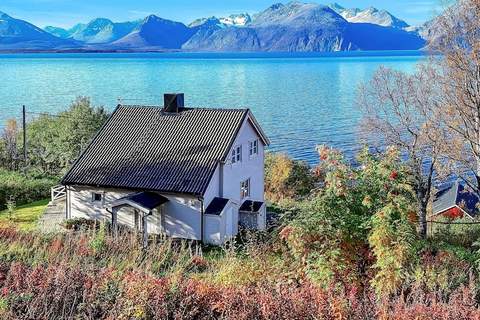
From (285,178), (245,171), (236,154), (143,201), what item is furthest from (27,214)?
(285,178)

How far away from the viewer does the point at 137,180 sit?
85.8ft

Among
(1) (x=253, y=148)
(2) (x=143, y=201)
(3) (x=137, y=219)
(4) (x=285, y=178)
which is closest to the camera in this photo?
(2) (x=143, y=201)

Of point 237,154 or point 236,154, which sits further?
point 237,154

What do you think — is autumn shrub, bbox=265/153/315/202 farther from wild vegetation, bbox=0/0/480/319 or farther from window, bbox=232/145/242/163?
wild vegetation, bbox=0/0/480/319

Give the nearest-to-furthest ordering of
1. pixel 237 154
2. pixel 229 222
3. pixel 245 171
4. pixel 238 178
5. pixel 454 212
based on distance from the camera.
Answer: pixel 229 222 < pixel 237 154 < pixel 238 178 < pixel 245 171 < pixel 454 212

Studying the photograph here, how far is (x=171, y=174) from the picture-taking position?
26.1 m

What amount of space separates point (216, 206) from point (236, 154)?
3.96 meters

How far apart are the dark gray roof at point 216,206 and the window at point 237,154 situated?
2821mm

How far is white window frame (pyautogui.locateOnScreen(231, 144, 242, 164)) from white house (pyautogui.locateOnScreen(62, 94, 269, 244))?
0.05 meters

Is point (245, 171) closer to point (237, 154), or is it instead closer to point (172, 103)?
point (237, 154)

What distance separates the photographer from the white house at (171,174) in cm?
2541

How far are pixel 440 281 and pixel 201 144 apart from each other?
62.4 feet

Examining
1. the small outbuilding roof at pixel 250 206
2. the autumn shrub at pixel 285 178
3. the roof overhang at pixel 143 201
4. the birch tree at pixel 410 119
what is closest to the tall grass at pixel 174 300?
the roof overhang at pixel 143 201

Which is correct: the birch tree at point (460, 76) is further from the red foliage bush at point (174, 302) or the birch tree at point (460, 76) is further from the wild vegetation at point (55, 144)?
the wild vegetation at point (55, 144)
